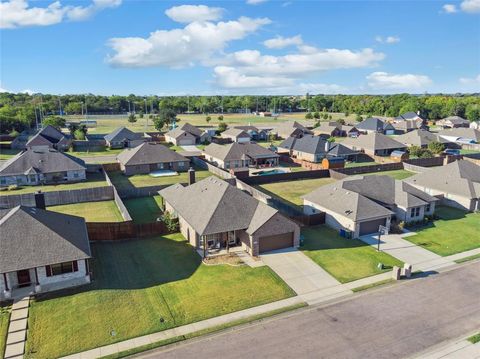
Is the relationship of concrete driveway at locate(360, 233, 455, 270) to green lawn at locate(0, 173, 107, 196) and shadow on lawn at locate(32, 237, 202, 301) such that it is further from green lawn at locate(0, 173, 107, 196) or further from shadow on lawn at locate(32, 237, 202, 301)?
green lawn at locate(0, 173, 107, 196)

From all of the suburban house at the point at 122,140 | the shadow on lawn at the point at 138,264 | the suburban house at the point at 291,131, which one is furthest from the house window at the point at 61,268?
the suburban house at the point at 291,131

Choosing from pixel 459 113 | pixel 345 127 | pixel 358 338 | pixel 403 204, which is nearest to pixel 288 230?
pixel 358 338

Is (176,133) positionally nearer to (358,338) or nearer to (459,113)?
(358,338)

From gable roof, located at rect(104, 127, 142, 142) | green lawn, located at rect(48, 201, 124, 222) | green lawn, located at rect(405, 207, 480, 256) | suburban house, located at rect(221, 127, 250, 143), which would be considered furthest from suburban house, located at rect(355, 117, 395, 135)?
green lawn, located at rect(48, 201, 124, 222)

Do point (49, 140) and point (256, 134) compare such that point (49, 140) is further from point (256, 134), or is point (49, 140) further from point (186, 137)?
point (256, 134)

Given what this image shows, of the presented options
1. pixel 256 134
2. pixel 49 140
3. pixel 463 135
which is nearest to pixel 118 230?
pixel 49 140

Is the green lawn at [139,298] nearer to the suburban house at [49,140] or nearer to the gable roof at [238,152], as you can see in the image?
the gable roof at [238,152]

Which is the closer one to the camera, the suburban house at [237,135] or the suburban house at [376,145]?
the suburban house at [376,145]
